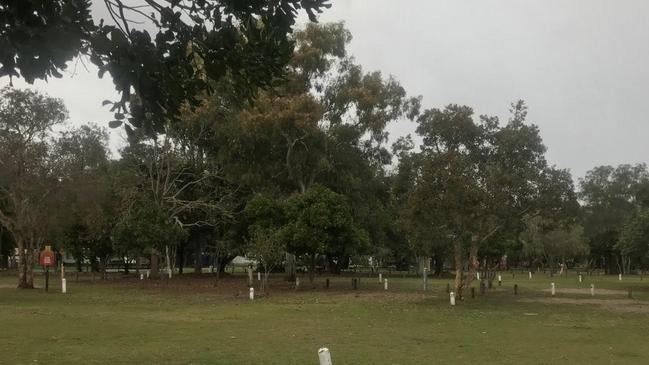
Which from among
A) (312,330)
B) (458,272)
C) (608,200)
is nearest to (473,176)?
(458,272)

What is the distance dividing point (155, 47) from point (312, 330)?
39.5 feet

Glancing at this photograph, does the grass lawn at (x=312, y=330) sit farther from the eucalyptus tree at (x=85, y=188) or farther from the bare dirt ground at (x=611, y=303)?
the eucalyptus tree at (x=85, y=188)

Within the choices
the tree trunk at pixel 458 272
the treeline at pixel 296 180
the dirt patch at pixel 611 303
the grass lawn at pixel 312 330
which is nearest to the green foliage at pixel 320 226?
the treeline at pixel 296 180

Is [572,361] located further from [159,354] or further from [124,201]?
[124,201]

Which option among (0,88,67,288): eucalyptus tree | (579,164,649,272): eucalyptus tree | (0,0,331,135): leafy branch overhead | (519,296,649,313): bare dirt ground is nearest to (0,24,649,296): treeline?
(0,88,67,288): eucalyptus tree

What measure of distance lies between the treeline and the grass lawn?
14.2 feet

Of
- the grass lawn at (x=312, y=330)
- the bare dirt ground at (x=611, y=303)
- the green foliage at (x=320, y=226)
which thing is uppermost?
the green foliage at (x=320, y=226)

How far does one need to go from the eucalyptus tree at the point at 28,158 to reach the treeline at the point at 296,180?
0.06 metres

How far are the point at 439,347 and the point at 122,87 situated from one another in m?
10.3

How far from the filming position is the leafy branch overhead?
518cm

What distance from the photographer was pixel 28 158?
2998 centimetres

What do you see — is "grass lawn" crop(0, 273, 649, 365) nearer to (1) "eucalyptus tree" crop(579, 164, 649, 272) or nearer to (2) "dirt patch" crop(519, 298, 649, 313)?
(2) "dirt patch" crop(519, 298, 649, 313)

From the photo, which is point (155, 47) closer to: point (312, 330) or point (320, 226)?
point (312, 330)

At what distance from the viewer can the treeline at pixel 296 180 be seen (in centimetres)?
2788
